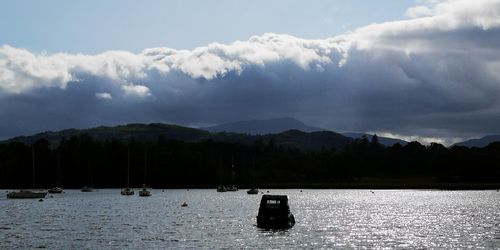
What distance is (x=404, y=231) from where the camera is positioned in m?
111

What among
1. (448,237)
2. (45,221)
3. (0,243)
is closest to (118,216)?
(45,221)

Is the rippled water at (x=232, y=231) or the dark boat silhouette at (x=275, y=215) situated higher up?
the dark boat silhouette at (x=275, y=215)

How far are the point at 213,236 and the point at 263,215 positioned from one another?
12.5 m

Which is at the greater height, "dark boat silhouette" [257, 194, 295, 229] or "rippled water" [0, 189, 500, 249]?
"dark boat silhouette" [257, 194, 295, 229]

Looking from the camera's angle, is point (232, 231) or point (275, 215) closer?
point (232, 231)

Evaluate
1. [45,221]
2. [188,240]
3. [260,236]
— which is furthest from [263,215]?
[45,221]

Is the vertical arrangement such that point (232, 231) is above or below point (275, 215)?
below

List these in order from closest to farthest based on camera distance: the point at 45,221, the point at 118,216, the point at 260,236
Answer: the point at 260,236 < the point at 45,221 < the point at 118,216

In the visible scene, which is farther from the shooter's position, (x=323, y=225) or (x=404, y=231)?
(x=323, y=225)

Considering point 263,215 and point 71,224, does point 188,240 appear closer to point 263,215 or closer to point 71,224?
point 263,215

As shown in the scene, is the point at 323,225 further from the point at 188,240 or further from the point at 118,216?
the point at 118,216

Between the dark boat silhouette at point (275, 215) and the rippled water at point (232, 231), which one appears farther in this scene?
the dark boat silhouette at point (275, 215)

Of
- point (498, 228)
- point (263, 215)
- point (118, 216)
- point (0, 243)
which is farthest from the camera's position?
point (118, 216)

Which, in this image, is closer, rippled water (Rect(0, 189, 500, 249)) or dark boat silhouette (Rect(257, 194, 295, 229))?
rippled water (Rect(0, 189, 500, 249))
